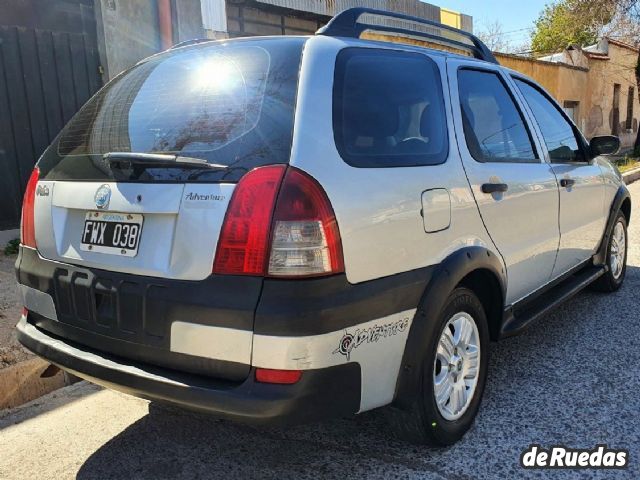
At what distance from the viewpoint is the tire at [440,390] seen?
239 centimetres

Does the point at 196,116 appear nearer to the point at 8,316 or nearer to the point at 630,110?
the point at 8,316

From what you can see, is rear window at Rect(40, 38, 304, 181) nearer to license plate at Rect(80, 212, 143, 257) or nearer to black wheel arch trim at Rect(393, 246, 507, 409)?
license plate at Rect(80, 212, 143, 257)

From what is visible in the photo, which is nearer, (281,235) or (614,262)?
(281,235)

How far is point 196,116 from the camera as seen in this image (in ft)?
7.36

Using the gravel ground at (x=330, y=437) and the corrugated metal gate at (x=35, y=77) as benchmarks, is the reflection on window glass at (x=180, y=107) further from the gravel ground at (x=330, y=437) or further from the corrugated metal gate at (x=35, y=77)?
the corrugated metal gate at (x=35, y=77)

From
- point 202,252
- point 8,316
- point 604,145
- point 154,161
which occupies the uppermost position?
point 154,161

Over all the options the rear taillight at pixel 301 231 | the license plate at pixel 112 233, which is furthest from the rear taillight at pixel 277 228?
the license plate at pixel 112 233

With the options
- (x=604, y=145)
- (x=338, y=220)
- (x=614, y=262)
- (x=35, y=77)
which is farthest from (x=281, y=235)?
(x=35, y=77)

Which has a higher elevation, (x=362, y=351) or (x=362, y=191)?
(x=362, y=191)

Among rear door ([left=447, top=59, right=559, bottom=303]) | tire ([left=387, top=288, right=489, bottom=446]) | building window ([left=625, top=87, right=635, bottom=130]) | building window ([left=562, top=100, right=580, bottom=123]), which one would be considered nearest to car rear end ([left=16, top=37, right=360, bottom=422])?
tire ([left=387, top=288, right=489, bottom=446])

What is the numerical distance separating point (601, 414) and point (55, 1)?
6507 mm

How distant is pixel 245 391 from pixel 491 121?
2.06 meters

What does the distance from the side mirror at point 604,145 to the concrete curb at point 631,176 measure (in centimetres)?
1090

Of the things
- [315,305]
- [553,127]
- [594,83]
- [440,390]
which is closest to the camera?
[315,305]
